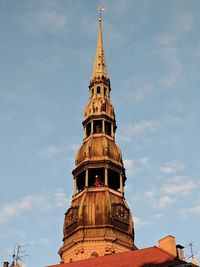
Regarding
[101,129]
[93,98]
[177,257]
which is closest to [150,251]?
[177,257]

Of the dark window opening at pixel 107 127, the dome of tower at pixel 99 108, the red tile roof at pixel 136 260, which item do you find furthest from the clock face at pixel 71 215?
the red tile roof at pixel 136 260

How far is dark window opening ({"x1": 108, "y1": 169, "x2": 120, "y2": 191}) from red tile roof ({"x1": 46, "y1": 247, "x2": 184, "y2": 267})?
2915cm

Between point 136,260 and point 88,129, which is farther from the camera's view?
point 88,129

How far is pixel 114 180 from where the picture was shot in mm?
87688

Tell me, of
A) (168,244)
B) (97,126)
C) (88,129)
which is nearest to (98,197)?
(97,126)

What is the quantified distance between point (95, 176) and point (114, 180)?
3107mm

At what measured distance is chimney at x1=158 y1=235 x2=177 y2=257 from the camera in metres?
55.6

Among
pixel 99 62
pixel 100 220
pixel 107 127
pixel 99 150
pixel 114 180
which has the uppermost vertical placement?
pixel 99 62

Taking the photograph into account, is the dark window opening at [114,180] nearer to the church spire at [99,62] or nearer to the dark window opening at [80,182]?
the dark window opening at [80,182]

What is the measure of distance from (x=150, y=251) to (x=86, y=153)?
1252 inches

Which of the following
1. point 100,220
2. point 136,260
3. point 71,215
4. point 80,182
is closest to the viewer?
point 136,260

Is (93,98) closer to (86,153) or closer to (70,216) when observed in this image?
(86,153)

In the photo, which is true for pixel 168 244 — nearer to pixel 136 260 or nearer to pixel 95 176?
pixel 136 260

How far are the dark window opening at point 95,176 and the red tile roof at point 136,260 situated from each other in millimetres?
27883
